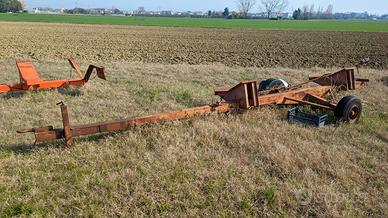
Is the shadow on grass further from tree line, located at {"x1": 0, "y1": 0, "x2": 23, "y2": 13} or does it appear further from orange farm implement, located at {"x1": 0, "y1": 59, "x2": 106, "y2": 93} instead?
tree line, located at {"x1": 0, "y1": 0, "x2": 23, "y2": 13}

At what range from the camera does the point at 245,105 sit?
17.3 feet

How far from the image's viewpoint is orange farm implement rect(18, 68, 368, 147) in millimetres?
4215

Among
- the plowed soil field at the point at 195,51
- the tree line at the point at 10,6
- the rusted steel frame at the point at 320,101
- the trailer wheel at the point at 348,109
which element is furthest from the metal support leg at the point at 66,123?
the tree line at the point at 10,6

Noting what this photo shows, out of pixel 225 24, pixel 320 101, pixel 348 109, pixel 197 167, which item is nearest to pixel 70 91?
pixel 197 167

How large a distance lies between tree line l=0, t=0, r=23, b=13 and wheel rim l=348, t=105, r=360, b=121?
14340cm

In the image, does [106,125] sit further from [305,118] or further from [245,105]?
[305,118]

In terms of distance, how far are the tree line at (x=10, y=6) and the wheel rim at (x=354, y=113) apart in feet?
470

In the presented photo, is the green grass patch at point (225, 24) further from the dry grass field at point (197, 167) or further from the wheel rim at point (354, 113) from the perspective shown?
→ the dry grass field at point (197, 167)

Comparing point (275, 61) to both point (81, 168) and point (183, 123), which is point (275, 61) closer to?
point (183, 123)

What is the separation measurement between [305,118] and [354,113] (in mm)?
838

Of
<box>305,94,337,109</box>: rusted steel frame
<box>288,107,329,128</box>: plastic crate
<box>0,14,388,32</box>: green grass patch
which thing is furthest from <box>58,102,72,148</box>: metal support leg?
<box>0,14,388,32</box>: green grass patch

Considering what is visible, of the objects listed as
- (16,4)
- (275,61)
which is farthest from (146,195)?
(16,4)

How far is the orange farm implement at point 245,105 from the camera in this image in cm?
421

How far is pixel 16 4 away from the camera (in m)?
133
